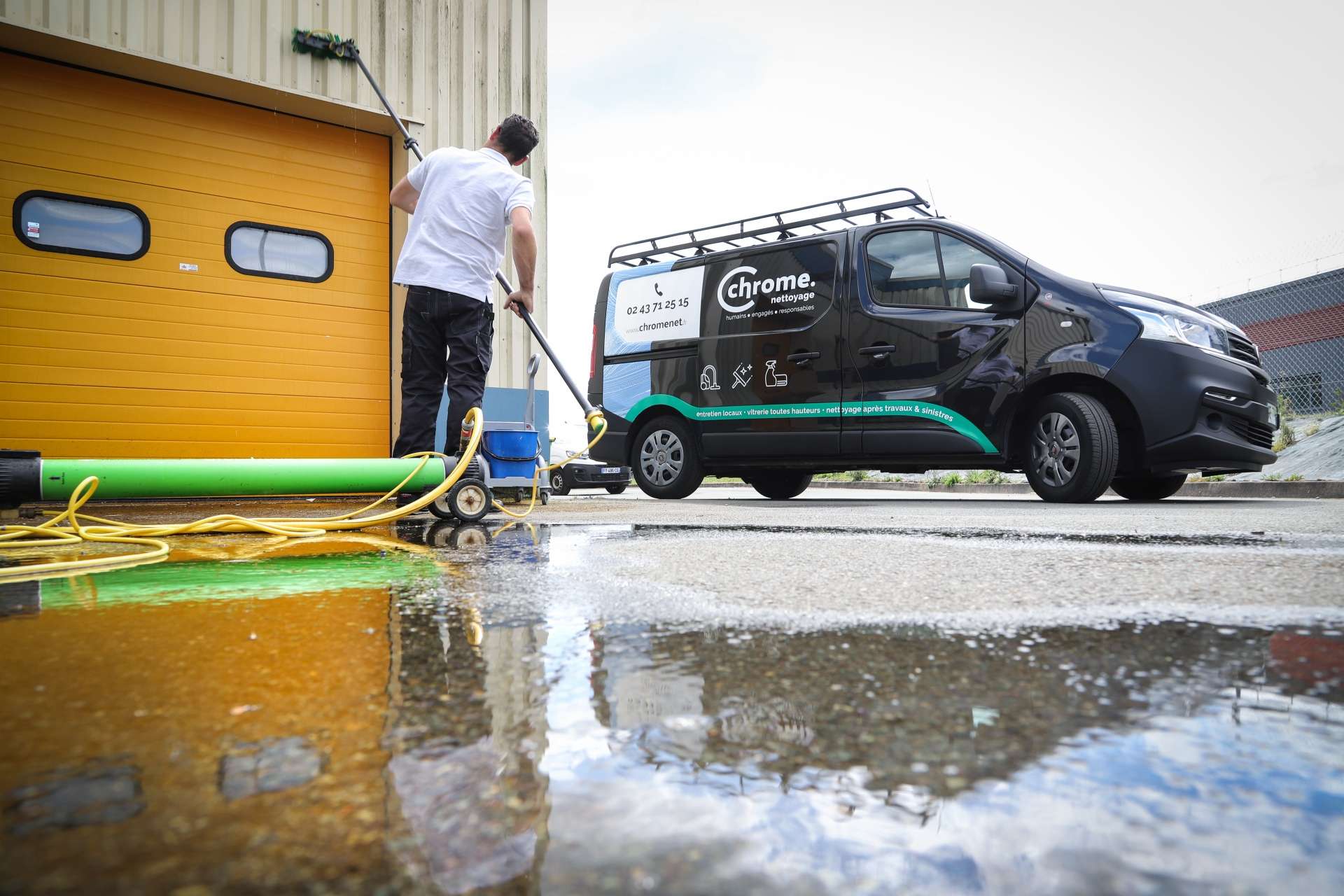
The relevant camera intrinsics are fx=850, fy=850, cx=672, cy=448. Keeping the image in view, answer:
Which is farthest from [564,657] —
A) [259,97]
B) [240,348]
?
[259,97]

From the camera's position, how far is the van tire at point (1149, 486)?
19.0 ft

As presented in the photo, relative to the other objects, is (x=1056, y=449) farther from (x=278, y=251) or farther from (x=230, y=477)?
(x=278, y=251)

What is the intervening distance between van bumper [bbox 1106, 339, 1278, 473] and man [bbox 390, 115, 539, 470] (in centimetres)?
348

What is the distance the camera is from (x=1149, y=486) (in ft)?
19.4

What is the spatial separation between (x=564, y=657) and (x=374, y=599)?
1.99ft

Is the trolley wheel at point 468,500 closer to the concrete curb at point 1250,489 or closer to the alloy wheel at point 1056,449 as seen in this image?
the alloy wheel at point 1056,449

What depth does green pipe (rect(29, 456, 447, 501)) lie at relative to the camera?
2.78 m

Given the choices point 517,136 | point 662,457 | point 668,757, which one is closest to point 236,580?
point 668,757

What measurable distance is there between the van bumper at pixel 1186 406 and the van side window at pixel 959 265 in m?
1.01

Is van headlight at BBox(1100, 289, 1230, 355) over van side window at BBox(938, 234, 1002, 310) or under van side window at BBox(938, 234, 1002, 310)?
under

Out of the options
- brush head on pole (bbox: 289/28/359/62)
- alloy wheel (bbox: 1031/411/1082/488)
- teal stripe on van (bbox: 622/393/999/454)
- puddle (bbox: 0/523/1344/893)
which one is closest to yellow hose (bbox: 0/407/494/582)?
puddle (bbox: 0/523/1344/893)

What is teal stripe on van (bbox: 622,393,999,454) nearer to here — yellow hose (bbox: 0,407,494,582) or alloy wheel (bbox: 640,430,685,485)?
alloy wheel (bbox: 640,430,685,485)

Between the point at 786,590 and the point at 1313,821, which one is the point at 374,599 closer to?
the point at 786,590

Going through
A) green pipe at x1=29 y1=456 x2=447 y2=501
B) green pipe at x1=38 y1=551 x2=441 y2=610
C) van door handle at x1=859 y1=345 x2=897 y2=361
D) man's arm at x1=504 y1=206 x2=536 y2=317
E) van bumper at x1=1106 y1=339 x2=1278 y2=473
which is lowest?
green pipe at x1=38 y1=551 x2=441 y2=610
